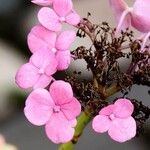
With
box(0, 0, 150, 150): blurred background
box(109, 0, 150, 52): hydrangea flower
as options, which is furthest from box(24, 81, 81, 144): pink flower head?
box(0, 0, 150, 150): blurred background

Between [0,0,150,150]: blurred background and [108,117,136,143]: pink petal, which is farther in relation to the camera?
[0,0,150,150]: blurred background

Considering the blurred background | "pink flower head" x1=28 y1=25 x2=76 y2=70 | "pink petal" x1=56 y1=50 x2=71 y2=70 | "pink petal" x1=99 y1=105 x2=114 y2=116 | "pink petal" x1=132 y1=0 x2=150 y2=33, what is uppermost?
→ "pink petal" x1=132 y1=0 x2=150 y2=33

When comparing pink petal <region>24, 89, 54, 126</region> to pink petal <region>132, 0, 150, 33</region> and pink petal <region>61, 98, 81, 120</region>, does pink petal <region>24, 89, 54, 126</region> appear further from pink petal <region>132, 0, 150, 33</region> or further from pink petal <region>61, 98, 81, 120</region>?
pink petal <region>132, 0, 150, 33</region>

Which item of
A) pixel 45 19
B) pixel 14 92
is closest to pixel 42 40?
pixel 45 19

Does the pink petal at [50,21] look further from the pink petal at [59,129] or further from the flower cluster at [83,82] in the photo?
the pink petal at [59,129]

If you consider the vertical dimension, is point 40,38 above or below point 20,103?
above

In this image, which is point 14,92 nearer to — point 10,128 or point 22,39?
point 10,128

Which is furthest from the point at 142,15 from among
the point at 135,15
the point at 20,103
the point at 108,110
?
the point at 20,103

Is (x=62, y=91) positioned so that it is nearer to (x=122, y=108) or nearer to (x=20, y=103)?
(x=122, y=108)
